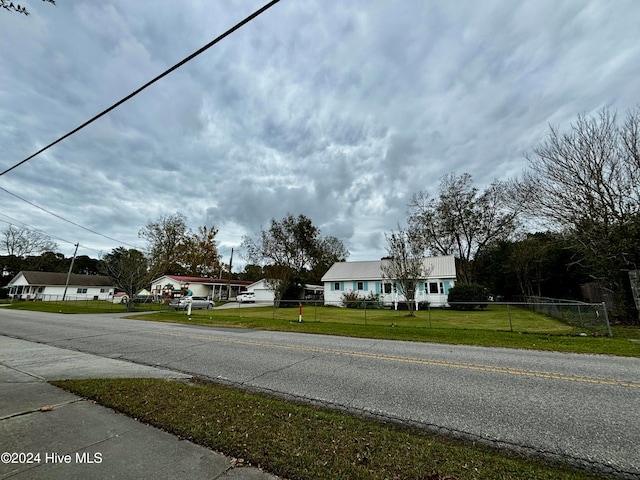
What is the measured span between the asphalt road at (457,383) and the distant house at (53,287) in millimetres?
54884

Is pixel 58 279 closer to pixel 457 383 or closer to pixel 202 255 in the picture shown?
pixel 202 255

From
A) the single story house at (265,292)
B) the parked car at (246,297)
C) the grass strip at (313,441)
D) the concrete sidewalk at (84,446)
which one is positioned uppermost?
the single story house at (265,292)

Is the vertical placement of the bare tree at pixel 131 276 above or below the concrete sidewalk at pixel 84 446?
above

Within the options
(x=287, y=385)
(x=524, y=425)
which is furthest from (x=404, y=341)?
(x=524, y=425)

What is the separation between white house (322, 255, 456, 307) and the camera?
29625 millimetres

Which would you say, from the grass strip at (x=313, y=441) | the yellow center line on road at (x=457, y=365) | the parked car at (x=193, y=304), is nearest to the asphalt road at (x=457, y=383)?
the yellow center line on road at (x=457, y=365)

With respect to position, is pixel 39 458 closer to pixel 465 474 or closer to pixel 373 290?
pixel 465 474

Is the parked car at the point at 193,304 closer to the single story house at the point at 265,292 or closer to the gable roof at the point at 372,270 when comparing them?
the single story house at the point at 265,292

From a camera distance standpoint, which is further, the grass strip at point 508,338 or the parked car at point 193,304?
the parked car at point 193,304

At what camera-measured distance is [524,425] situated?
398cm

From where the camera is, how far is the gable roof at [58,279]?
5434cm

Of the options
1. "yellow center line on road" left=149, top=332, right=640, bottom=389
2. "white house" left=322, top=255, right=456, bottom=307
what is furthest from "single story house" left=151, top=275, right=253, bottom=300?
"yellow center line on road" left=149, top=332, right=640, bottom=389

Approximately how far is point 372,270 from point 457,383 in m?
28.2

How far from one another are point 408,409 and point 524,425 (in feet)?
4.67
